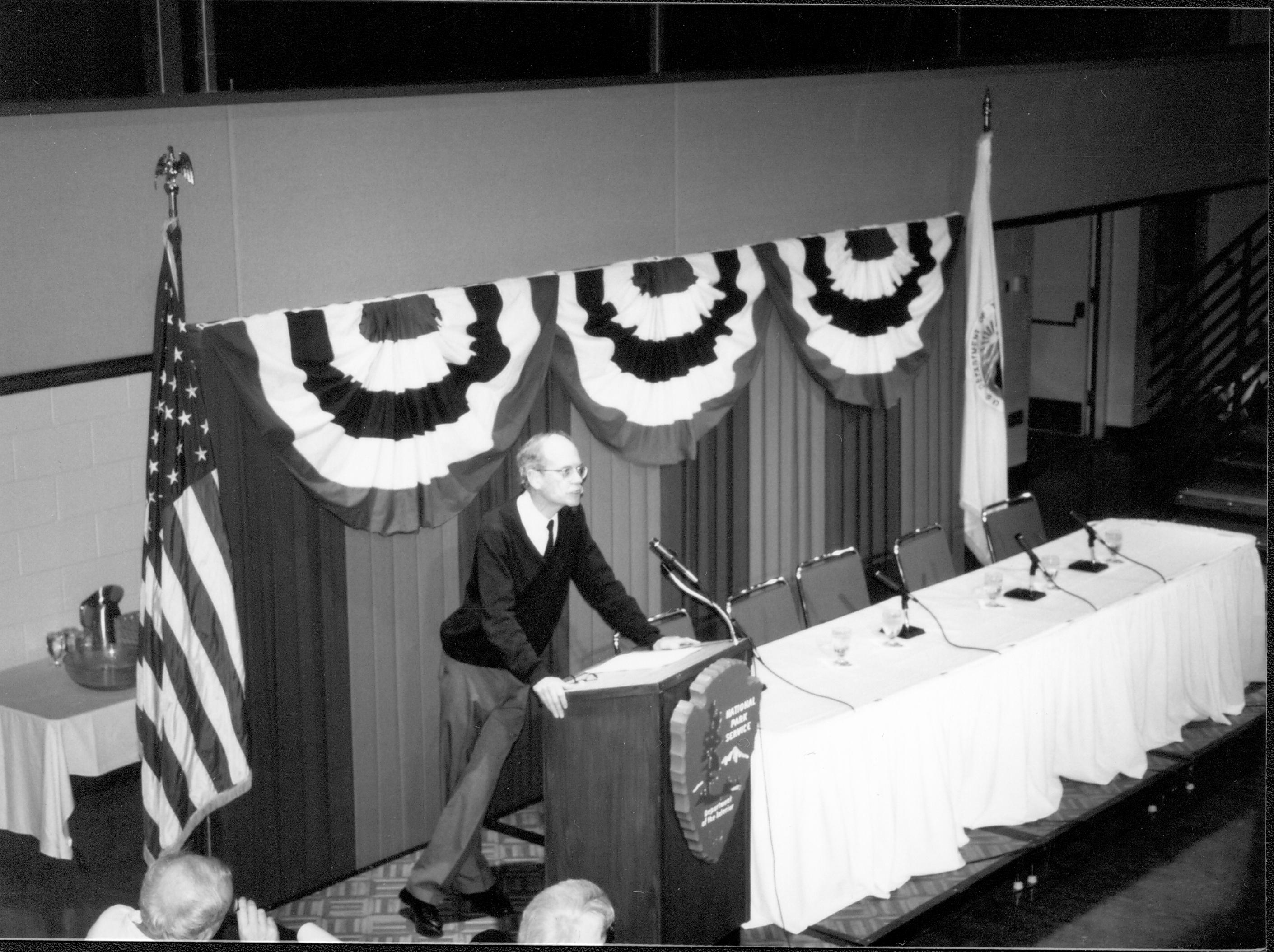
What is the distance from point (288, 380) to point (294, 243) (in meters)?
0.51

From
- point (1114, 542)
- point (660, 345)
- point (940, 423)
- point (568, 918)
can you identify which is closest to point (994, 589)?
point (1114, 542)

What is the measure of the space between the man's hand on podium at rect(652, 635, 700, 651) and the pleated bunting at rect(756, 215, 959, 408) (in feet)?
8.75

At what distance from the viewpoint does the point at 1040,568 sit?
6805 millimetres

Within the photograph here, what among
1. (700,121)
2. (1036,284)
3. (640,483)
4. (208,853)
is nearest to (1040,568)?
(640,483)

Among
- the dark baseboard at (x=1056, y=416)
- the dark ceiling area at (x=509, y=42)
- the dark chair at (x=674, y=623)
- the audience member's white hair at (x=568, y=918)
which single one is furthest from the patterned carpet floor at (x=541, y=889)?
the dark baseboard at (x=1056, y=416)

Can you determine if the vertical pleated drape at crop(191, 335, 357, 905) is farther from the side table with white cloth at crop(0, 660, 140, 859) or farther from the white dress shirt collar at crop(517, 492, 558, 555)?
the white dress shirt collar at crop(517, 492, 558, 555)

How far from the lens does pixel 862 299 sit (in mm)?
7613

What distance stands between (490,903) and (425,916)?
238 mm

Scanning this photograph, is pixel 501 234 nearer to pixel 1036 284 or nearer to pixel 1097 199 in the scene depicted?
pixel 1097 199

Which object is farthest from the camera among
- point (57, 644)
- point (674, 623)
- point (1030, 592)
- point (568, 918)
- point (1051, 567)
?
point (1051, 567)

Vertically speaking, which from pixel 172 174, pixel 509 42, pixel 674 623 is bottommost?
pixel 674 623

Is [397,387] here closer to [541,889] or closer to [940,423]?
[541,889]

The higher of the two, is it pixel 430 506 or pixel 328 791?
pixel 430 506

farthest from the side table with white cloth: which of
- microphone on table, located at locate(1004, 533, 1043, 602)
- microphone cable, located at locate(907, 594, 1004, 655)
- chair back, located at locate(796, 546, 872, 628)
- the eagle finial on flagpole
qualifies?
microphone on table, located at locate(1004, 533, 1043, 602)
